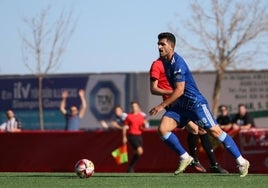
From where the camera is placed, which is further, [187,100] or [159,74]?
[159,74]

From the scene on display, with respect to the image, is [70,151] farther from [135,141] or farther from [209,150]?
[209,150]

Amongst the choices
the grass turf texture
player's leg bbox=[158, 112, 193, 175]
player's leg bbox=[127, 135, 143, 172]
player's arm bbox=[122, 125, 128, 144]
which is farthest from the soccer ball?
player's arm bbox=[122, 125, 128, 144]

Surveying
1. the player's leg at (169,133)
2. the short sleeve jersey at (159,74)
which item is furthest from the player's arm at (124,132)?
the player's leg at (169,133)

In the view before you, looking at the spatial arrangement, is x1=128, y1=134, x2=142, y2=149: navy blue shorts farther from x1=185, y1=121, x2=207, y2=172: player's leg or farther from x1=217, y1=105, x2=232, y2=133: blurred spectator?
x1=185, y1=121, x2=207, y2=172: player's leg

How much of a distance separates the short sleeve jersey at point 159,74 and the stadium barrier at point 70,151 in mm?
5603

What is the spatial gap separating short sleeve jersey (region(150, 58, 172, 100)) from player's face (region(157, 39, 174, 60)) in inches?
16.3

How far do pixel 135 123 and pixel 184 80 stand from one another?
784 cm

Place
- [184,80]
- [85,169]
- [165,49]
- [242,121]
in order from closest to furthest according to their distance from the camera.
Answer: [184,80] → [165,49] → [85,169] → [242,121]

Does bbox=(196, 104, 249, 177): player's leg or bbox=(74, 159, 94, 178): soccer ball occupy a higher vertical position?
bbox=(196, 104, 249, 177): player's leg

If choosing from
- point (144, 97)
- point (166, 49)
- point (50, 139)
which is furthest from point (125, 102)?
point (166, 49)

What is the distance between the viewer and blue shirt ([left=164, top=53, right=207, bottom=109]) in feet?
45.3

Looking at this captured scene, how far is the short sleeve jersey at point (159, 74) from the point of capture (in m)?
14.3

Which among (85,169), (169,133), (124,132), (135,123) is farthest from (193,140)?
(124,132)

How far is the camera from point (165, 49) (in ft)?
45.7
